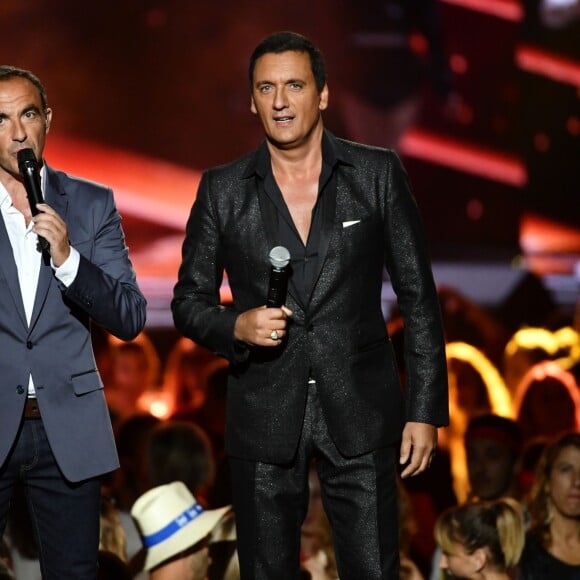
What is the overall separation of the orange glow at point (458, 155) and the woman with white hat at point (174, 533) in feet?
14.3

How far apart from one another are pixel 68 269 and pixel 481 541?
2.10 meters

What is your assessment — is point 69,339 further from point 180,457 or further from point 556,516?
point 556,516

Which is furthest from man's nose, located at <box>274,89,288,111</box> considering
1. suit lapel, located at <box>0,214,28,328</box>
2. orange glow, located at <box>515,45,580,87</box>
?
orange glow, located at <box>515,45,580,87</box>

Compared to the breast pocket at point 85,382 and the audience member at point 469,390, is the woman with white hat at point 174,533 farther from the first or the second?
the audience member at point 469,390

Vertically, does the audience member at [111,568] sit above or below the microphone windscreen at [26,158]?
below

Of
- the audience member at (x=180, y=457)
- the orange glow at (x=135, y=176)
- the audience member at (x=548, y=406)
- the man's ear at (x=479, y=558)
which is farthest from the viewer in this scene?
the orange glow at (x=135, y=176)

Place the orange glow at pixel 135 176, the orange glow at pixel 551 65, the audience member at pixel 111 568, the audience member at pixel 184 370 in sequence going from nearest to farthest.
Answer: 1. the audience member at pixel 111 568
2. the audience member at pixel 184 370
3. the orange glow at pixel 135 176
4. the orange glow at pixel 551 65

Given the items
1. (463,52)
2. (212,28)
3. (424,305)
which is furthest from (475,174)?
(424,305)

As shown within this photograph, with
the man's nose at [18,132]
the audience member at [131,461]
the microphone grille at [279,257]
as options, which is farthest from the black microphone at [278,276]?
the audience member at [131,461]

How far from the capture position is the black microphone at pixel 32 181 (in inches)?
98.9

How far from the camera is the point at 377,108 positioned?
7.75 m

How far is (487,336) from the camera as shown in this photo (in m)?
7.36

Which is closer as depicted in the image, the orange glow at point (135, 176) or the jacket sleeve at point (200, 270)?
the jacket sleeve at point (200, 270)

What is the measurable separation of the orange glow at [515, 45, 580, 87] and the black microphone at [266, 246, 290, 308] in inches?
236
